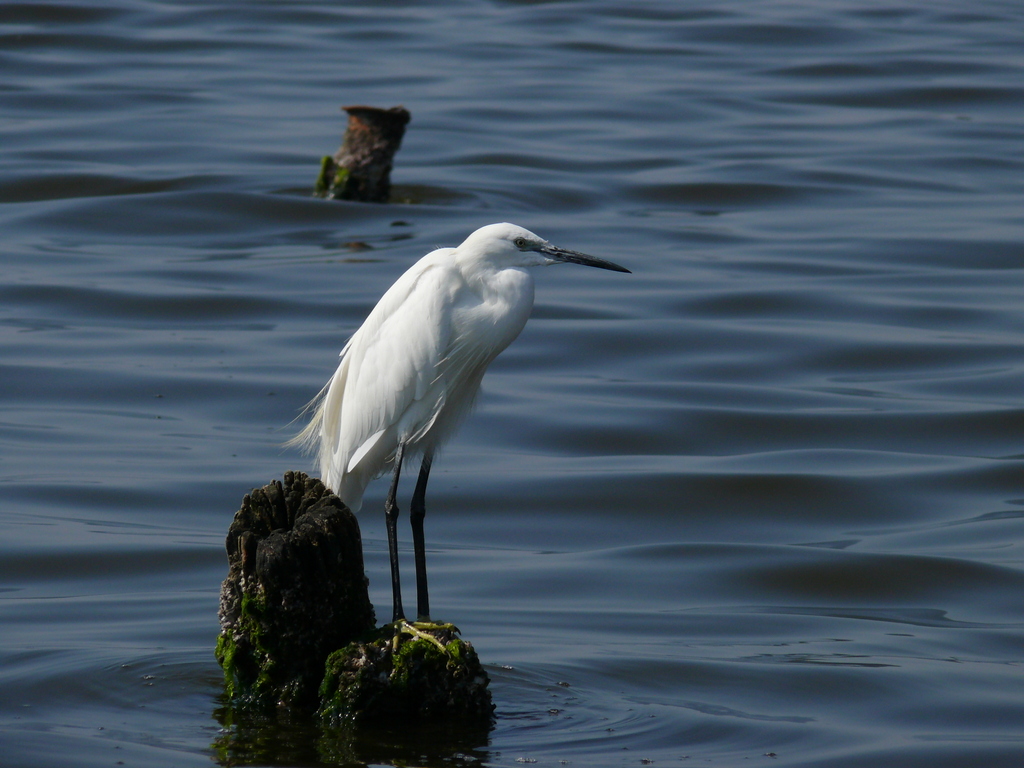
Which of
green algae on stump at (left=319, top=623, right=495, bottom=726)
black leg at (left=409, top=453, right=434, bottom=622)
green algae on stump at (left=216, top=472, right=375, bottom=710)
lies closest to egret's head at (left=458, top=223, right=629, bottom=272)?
black leg at (left=409, top=453, right=434, bottom=622)

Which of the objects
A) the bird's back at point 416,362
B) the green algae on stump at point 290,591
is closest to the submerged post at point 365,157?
the bird's back at point 416,362

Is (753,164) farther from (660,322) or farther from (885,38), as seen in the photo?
(885,38)

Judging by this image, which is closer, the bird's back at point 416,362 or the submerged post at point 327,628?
the submerged post at point 327,628

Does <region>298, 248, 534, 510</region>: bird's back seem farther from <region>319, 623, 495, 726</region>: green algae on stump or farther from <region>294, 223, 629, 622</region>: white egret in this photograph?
<region>319, 623, 495, 726</region>: green algae on stump

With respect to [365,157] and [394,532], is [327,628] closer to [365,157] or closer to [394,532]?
[394,532]

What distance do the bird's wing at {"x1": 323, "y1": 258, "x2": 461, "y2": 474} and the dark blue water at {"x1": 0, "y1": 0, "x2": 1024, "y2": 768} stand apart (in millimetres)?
1125

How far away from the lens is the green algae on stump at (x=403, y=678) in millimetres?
5500

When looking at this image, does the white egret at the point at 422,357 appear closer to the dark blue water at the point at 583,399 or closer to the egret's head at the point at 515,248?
the egret's head at the point at 515,248

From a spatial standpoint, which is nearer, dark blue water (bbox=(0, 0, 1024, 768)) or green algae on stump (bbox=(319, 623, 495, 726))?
green algae on stump (bbox=(319, 623, 495, 726))

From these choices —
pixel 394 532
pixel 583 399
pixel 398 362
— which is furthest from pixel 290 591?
pixel 583 399

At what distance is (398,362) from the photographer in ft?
21.2

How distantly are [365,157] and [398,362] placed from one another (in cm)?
1017

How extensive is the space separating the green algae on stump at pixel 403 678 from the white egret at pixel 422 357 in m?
0.41

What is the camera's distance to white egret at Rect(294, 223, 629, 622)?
6184mm
